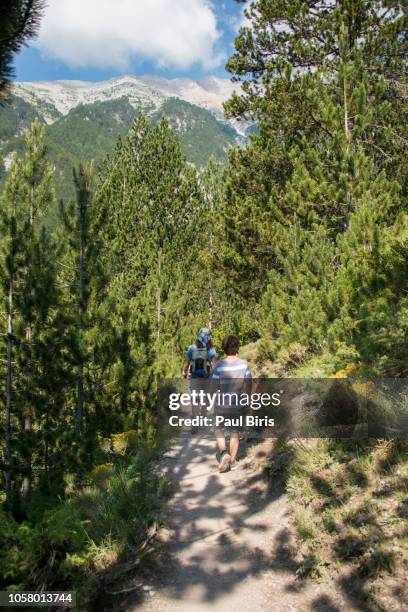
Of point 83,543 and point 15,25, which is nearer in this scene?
point 15,25

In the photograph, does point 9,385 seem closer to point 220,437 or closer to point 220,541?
point 220,437

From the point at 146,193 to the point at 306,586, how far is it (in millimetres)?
24316

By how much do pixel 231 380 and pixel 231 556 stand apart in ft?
6.19

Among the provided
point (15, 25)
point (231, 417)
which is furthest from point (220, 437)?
point (15, 25)

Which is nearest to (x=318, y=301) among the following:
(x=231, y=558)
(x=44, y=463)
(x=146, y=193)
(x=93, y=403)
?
(x=93, y=403)

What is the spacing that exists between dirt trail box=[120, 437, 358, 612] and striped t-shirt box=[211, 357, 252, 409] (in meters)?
1.02

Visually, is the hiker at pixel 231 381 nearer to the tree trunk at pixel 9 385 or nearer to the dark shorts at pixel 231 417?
the dark shorts at pixel 231 417

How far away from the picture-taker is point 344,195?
11.6 m

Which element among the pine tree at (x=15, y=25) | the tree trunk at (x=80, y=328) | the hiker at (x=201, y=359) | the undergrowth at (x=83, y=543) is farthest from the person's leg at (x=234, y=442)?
the tree trunk at (x=80, y=328)

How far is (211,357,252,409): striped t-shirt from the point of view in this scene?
524cm

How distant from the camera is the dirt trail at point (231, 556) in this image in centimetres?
336

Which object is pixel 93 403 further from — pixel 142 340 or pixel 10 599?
pixel 10 599

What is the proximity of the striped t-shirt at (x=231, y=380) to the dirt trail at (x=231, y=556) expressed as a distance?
102 centimetres

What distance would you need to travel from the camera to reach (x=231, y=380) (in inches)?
207
